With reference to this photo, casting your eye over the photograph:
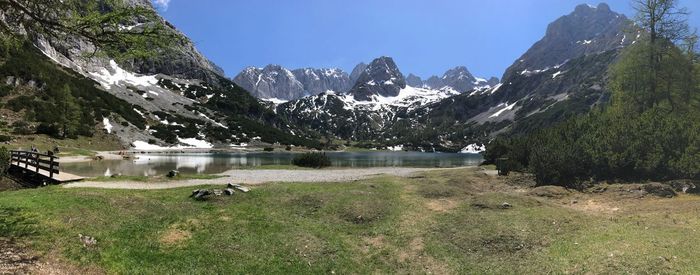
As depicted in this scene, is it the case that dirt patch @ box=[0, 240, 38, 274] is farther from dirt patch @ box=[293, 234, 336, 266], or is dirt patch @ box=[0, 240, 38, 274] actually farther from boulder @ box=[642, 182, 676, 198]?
boulder @ box=[642, 182, 676, 198]

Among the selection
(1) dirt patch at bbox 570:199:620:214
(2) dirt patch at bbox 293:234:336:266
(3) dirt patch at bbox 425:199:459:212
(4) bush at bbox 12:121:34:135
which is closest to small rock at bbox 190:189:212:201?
(2) dirt patch at bbox 293:234:336:266

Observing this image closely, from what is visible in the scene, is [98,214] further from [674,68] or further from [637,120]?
[674,68]

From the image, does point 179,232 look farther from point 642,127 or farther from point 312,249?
point 642,127

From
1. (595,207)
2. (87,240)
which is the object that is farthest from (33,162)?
(595,207)

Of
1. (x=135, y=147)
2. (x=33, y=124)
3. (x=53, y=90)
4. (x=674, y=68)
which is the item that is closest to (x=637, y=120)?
(x=674, y=68)

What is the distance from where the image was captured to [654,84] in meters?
43.2

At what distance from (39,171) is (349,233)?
34.1m

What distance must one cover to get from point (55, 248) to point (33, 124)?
10299 centimetres

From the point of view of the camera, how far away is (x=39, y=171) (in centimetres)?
3844

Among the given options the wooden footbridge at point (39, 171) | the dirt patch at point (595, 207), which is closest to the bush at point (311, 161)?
the wooden footbridge at point (39, 171)

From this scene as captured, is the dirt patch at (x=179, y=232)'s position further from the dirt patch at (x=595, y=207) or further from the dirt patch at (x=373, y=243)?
the dirt patch at (x=595, y=207)

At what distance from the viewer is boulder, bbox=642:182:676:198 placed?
27.0 metres

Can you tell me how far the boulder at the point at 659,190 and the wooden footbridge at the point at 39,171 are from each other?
45.8 metres

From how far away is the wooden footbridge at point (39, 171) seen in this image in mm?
35406
